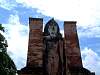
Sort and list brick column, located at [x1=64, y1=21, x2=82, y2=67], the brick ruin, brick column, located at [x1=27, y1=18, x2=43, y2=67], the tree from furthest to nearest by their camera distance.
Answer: the tree → brick column, located at [x1=64, y1=21, x2=82, y2=67] → brick column, located at [x1=27, y1=18, x2=43, y2=67] → the brick ruin

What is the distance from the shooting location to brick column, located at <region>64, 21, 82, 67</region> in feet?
60.0

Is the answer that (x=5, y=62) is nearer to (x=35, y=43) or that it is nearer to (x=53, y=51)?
(x=35, y=43)

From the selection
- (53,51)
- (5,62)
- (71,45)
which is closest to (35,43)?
(53,51)

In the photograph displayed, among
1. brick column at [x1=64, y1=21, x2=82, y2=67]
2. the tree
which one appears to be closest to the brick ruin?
brick column at [x1=64, y1=21, x2=82, y2=67]

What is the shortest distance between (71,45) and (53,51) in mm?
1172

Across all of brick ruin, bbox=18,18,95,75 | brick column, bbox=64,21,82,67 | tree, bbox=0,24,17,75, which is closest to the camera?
brick ruin, bbox=18,18,95,75

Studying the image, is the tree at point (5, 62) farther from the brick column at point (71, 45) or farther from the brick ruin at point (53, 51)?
the brick column at point (71, 45)

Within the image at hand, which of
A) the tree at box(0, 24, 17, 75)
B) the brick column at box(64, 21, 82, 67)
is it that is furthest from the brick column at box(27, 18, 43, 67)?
the tree at box(0, 24, 17, 75)

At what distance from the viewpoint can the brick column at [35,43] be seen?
18092 mm

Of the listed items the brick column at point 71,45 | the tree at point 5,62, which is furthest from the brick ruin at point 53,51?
the tree at point 5,62

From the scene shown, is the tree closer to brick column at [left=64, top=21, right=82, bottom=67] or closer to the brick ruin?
the brick ruin

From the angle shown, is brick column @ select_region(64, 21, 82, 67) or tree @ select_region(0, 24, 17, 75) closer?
brick column @ select_region(64, 21, 82, 67)

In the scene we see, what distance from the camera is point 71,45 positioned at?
18.7 m

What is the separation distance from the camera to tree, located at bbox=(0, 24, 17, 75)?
22.2 meters
